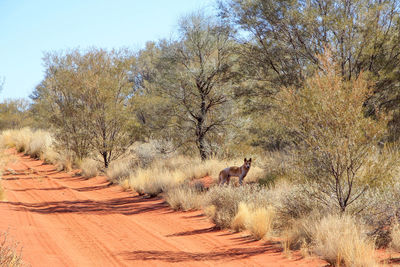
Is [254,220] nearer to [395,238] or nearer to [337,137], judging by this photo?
[337,137]

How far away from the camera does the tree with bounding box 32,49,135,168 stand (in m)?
18.7

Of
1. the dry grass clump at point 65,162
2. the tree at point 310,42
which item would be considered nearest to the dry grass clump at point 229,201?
the tree at point 310,42

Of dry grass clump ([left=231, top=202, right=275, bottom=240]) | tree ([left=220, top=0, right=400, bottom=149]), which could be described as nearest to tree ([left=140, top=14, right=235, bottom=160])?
tree ([left=220, top=0, right=400, bottom=149])

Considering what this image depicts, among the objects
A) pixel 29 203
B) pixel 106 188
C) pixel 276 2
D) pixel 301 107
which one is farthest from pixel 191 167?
pixel 301 107

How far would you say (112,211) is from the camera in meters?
11.3

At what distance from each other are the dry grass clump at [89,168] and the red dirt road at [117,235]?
14.5ft

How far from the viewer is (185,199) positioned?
11672 mm

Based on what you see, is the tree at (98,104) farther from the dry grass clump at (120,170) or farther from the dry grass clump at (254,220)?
the dry grass clump at (254,220)

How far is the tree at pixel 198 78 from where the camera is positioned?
16.4m

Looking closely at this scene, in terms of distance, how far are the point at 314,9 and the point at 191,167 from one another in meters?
7.58

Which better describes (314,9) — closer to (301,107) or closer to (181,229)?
(301,107)

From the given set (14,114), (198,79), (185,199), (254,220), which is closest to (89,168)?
(198,79)

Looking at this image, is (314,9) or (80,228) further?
(314,9)

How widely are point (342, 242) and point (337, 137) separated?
2.08 m
